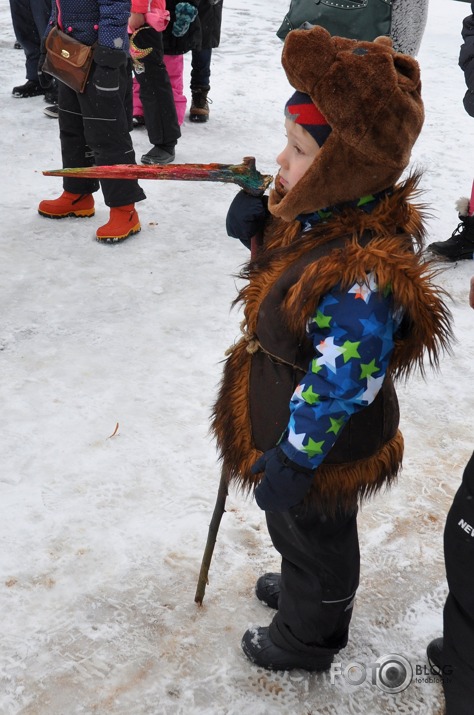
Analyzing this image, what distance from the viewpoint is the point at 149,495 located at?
2787 millimetres

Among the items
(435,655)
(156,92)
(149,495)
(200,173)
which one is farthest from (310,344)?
(156,92)

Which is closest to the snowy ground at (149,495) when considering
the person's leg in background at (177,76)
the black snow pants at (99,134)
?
the black snow pants at (99,134)

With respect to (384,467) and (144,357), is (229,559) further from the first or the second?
(144,357)

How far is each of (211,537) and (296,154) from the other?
3.79 feet

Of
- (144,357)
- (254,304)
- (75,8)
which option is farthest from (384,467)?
(75,8)

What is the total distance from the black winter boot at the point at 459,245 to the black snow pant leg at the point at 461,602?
2845 millimetres

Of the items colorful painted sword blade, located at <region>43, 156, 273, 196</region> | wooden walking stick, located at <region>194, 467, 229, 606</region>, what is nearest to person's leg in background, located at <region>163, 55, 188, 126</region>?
colorful painted sword blade, located at <region>43, 156, 273, 196</region>

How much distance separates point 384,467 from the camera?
6.38 ft

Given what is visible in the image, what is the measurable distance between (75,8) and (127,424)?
243 centimetres

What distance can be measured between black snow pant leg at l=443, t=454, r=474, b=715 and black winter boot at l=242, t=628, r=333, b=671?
36cm

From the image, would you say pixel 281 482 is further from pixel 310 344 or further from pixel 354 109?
pixel 354 109

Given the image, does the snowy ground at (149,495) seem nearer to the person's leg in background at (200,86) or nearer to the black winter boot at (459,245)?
the black winter boot at (459,245)

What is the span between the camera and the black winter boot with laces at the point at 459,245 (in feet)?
14.6

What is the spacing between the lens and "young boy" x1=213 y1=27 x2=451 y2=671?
1.60 meters
